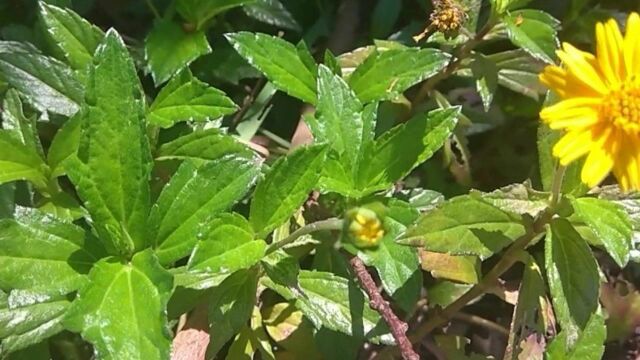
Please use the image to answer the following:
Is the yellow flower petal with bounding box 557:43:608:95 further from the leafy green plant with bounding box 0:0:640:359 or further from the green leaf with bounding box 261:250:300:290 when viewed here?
the green leaf with bounding box 261:250:300:290

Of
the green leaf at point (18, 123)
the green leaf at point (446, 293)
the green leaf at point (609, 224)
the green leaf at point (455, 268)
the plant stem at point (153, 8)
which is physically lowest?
the green leaf at point (446, 293)

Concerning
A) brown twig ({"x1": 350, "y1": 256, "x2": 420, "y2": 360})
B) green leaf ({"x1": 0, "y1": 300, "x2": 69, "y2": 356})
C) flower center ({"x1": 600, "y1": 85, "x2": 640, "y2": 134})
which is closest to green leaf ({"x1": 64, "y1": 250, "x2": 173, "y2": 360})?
green leaf ({"x1": 0, "y1": 300, "x2": 69, "y2": 356})

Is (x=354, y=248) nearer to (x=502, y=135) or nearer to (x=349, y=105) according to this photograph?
(x=349, y=105)

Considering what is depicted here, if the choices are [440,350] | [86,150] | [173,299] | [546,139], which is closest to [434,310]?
[440,350]

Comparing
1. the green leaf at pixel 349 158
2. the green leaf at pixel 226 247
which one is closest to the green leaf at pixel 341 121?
the green leaf at pixel 349 158

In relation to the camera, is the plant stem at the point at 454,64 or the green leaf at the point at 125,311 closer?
the green leaf at the point at 125,311

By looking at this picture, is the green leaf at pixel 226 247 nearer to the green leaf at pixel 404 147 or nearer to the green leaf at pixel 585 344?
the green leaf at pixel 404 147

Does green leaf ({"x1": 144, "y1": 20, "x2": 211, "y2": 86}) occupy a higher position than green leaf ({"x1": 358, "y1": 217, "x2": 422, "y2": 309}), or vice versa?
green leaf ({"x1": 144, "y1": 20, "x2": 211, "y2": 86})
